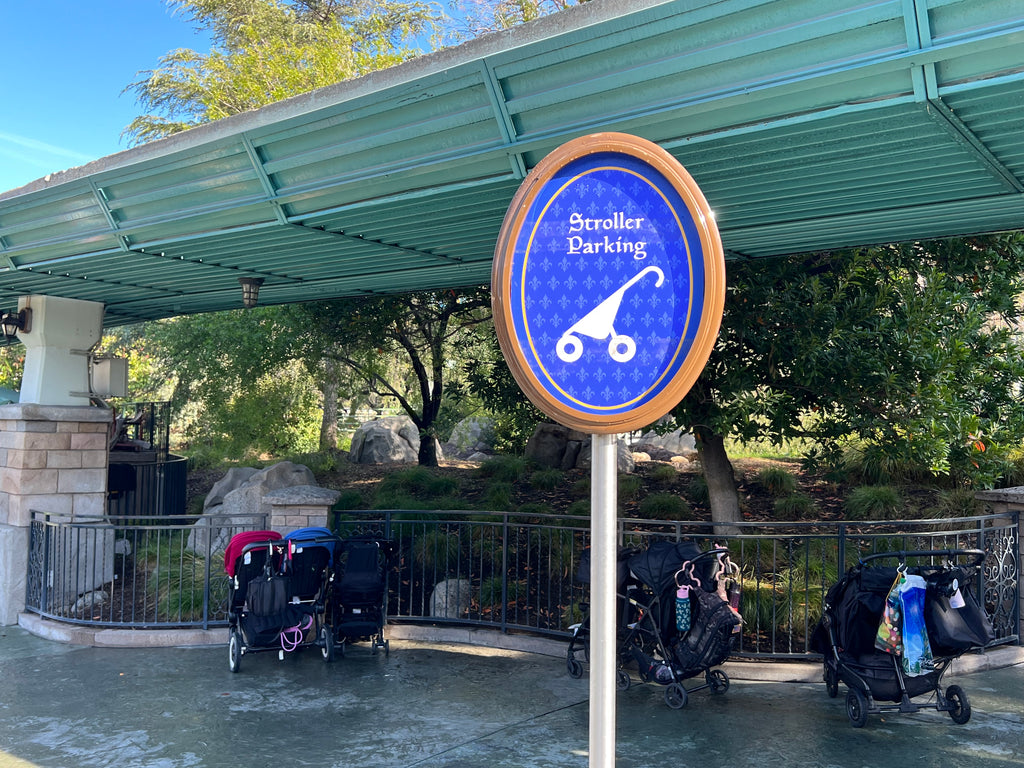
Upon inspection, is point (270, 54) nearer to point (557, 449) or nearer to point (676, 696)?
point (557, 449)

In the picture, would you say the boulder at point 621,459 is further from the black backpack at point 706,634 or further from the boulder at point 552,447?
the black backpack at point 706,634

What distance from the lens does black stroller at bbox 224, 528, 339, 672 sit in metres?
7.69

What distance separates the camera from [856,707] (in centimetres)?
629

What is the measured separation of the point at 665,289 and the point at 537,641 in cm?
659

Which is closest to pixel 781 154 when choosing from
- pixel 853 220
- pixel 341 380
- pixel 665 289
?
pixel 853 220

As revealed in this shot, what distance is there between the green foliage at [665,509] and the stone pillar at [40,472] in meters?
7.35

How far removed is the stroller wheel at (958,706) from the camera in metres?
6.24

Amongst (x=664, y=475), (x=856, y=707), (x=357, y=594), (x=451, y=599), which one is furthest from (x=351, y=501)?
(x=856, y=707)

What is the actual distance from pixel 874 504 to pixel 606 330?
10816 mm

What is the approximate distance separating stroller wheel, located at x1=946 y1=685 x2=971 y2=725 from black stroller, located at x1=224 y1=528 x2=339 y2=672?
5188 mm

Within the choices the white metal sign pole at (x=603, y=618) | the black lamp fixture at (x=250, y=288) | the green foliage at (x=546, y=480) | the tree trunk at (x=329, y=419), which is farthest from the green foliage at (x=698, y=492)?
the tree trunk at (x=329, y=419)

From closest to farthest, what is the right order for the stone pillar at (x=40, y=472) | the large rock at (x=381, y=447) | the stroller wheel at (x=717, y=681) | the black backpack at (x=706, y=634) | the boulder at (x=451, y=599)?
1. the black backpack at (x=706, y=634)
2. the stroller wheel at (x=717, y=681)
3. the boulder at (x=451, y=599)
4. the stone pillar at (x=40, y=472)
5. the large rock at (x=381, y=447)

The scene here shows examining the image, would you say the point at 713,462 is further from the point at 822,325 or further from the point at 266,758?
the point at 266,758

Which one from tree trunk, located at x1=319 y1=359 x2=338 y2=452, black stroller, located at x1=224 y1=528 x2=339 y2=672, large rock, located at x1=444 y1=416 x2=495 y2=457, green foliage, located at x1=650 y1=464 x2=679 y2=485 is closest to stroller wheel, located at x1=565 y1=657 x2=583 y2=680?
black stroller, located at x1=224 y1=528 x2=339 y2=672
